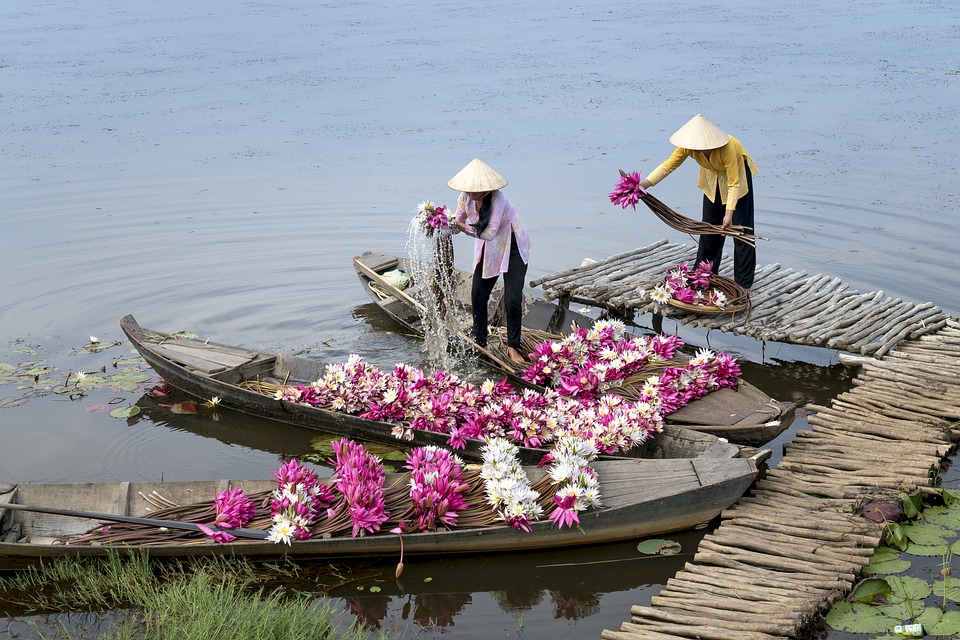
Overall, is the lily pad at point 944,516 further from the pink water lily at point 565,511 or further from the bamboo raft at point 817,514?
the pink water lily at point 565,511

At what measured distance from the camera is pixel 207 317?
880 centimetres

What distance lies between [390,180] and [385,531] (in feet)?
27.8

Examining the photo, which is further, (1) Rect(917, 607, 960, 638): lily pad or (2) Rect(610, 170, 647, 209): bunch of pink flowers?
(2) Rect(610, 170, 647, 209): bunch of pink flowers

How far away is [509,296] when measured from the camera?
6.89m

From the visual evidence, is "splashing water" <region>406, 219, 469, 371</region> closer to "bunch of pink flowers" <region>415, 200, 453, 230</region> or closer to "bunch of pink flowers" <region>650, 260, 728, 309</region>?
"bunch of pink flowers" <region>415, 200, 453, 230</region>

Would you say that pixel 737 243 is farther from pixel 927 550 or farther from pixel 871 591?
pixel 871 591

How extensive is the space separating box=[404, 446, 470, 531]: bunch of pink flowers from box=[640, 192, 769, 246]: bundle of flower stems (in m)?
2.89

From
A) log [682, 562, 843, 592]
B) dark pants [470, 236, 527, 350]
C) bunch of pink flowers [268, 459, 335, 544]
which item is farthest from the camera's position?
dark pants [470, 236, 527, 350]

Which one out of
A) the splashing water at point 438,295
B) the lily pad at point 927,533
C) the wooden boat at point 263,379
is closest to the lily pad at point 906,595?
the lily pad at point 927,533

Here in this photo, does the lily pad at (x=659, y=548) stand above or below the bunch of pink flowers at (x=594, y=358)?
below

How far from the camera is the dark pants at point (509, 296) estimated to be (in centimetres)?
688

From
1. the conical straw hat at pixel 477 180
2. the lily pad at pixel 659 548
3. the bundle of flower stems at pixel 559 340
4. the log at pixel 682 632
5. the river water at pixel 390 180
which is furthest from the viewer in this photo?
the river water at pixel 390 180

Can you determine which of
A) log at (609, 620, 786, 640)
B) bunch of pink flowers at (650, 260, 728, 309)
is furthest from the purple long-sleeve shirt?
log at (609, 620, 786, 640)

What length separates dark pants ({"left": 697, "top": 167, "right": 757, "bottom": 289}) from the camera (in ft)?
24.1
